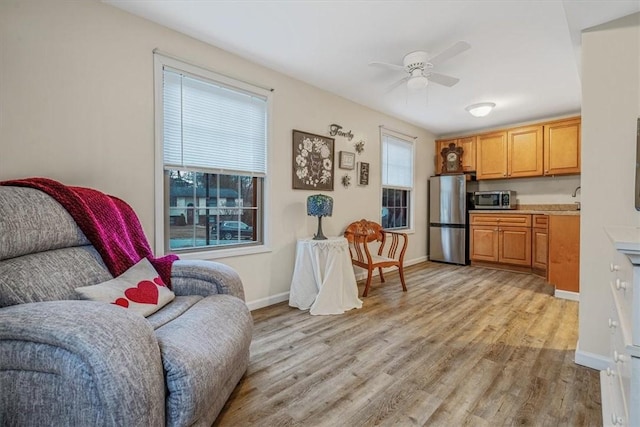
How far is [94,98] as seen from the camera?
205 centimetres

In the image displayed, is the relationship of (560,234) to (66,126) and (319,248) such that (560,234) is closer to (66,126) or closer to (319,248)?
(319,248)

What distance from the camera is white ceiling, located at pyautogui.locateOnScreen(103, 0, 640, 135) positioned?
2068 mm

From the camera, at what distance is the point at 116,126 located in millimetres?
2145

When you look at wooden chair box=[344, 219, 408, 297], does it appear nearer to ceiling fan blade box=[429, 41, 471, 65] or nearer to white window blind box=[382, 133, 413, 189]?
white window blind box=[382, 133, 413, 189]

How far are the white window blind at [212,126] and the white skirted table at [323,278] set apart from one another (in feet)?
3.05

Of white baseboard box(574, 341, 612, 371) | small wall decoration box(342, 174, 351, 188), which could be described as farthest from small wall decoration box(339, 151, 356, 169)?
white baseboard box(574, 341, 612, 371)

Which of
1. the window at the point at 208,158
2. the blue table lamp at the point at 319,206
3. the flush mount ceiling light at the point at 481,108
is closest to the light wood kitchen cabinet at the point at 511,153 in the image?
the flush mount ceiling light at the point at 481,108

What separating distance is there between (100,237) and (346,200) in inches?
109

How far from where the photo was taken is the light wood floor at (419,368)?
1497mm

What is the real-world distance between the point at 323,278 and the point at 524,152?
392cm

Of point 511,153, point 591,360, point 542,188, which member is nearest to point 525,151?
point 511,153

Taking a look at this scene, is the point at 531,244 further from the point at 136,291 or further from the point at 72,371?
the point at 72,371

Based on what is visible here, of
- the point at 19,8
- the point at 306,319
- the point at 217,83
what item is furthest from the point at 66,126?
the point at 306,319

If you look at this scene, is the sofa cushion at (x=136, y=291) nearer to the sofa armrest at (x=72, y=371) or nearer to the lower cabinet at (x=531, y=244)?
the sofa armrest at (x=72, y=371)
